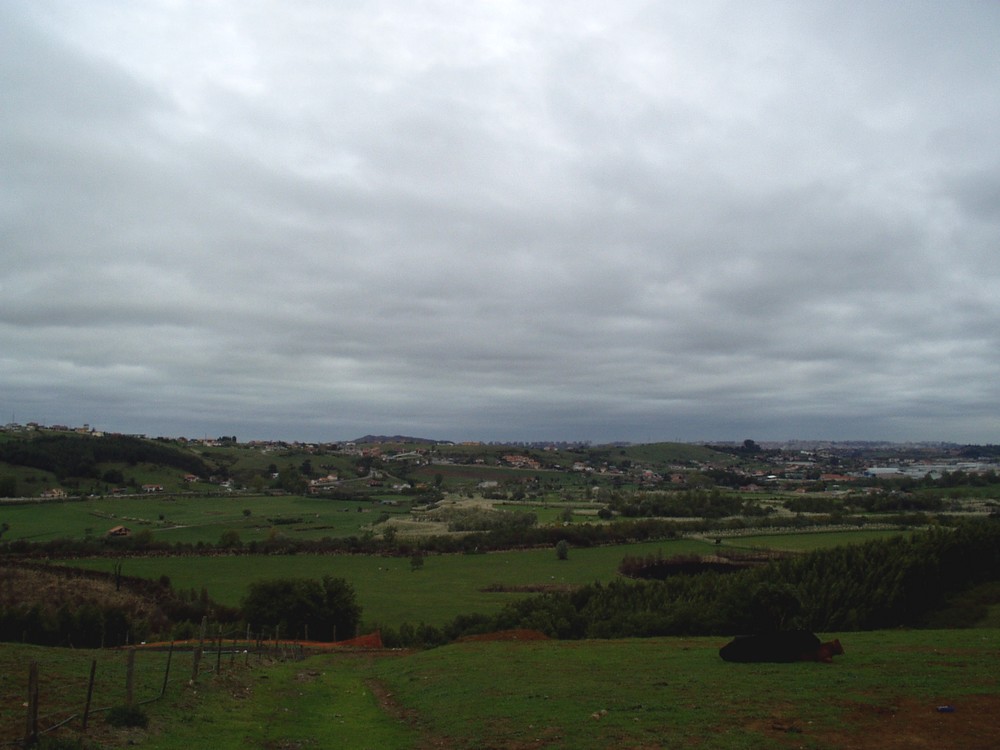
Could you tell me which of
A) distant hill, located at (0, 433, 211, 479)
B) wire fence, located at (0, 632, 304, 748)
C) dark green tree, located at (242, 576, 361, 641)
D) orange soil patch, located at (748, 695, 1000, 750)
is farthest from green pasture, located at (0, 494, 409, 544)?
orange soil patch, located at (748, 695, 1000, 750)

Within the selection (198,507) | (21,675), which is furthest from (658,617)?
(198,507)

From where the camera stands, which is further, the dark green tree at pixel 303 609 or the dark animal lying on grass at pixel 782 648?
the dark green tree at pixel 303 609

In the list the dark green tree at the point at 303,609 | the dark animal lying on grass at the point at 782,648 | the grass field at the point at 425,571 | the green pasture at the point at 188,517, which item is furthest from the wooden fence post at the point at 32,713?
the green pasture at the point at 188,517

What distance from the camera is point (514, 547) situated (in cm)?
10238

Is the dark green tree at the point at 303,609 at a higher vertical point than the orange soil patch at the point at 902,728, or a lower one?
lower

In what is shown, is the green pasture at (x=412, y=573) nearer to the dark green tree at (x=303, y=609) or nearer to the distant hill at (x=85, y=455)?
the dark green tree at (x=303, y=609)

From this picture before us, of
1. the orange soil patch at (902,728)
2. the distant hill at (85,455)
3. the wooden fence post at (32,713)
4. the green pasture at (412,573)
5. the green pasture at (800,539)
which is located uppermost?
the wooden fence post at (32,713)

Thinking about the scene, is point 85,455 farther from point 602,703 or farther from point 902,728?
point 902,728

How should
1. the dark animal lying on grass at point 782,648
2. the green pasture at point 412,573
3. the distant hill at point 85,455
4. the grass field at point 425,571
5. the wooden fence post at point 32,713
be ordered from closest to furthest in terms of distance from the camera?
the wooden fence post at point 32,713 → the dark animal lying on grass at point 782,648 → the green pasture at point 412,573 → the grass field at point 425,571 → the distant hill at point 85,455

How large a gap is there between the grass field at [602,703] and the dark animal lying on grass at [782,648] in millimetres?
592

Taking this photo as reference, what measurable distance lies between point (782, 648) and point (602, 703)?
8.86 metres

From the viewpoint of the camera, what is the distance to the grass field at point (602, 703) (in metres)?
14.7

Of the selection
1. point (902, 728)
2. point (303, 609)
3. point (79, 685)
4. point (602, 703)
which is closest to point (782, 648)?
point (602, 703)

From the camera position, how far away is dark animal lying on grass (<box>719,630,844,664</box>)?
23.5 meters
